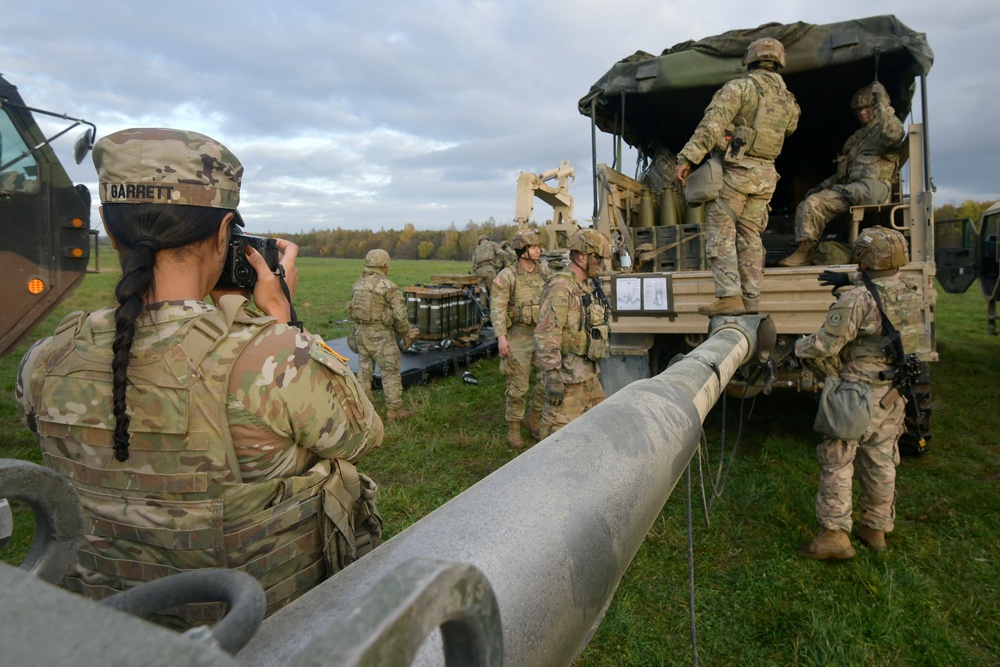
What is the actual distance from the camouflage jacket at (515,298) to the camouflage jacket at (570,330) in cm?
173

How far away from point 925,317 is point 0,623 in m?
5.20

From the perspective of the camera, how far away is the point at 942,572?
3.65m

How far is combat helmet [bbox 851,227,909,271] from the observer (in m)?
3.84

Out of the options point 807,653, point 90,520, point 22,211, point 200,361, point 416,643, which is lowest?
point 807,653

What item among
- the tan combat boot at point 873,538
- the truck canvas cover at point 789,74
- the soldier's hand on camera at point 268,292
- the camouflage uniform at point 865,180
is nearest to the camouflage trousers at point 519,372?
the truck canvas cover at point 789,74

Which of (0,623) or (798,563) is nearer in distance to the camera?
(0,623)

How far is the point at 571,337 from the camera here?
514 centimetres

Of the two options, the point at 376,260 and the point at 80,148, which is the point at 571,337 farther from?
the point at 80,148

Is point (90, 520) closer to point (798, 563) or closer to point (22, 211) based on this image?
point (798, 563)

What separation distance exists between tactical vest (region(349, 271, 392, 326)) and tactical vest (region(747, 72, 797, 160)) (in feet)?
13.4

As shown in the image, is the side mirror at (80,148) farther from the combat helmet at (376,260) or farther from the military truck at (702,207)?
the military truck at (702,207)

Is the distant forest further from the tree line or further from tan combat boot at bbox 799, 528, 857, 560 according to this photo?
tan combat boot at bbox 799, 528, 857, 560

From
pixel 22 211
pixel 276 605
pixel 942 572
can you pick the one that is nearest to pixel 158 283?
pixel 276 605

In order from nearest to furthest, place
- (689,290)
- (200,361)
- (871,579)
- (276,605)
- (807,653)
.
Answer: (200,361) < (276,605) < (807,653) < (871,579) < (689,290)
